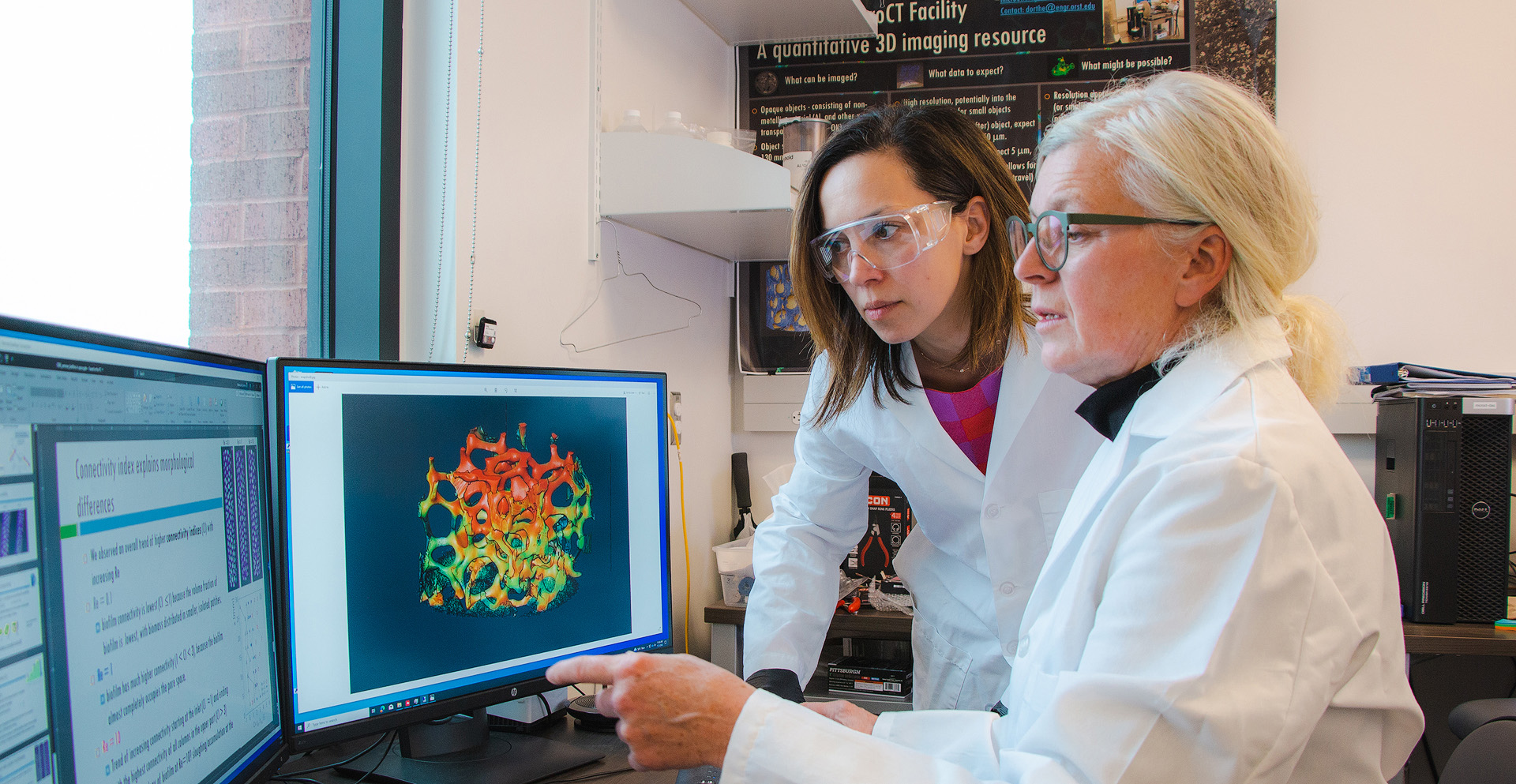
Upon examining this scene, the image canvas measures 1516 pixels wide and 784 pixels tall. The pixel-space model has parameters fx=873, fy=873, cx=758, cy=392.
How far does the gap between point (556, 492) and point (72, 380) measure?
56cm

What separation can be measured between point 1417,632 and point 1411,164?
120 cm

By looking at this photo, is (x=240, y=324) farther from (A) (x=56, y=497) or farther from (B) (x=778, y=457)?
(B) (x=778, y=457)

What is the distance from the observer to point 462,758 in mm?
1044

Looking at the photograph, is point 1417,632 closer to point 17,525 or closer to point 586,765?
point 586,765

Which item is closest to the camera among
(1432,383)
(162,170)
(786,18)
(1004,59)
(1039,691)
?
(1039,691)

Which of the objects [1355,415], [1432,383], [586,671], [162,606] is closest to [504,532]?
[586,671]

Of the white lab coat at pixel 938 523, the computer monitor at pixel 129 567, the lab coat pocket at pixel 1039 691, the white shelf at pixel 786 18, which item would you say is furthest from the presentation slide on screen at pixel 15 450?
the white shelf at pixel 786 18

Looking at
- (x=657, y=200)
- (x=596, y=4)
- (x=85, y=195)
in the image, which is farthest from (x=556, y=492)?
(x=596, y=4)

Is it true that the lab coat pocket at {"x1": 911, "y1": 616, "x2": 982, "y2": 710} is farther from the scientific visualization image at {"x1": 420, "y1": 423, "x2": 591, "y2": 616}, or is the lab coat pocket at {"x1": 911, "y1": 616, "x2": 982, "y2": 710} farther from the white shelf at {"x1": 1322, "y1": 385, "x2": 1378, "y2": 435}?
the white shelf at {"x1": 1322, "y1": 385, "x2": 1378, "y2": 435}

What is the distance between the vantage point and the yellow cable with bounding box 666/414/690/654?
201 cm

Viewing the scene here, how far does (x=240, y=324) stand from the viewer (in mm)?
1292

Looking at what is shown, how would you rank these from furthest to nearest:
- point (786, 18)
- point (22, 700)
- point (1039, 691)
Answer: point (786, 18) → point (1039, 691) → point (22, 700)

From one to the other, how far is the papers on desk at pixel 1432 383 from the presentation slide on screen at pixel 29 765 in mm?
2108

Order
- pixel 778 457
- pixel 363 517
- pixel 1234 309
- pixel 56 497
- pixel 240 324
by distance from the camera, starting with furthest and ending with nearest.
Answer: pixel 778 457
pixel 240 324
pixel 363 517
pixel 1234 309
pixel 56 497
